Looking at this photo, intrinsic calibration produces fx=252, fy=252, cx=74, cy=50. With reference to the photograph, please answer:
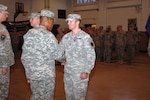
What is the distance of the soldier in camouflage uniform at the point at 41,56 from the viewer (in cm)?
290

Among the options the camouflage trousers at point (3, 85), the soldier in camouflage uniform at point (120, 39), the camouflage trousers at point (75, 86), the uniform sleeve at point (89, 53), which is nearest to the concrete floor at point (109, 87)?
the camouflage trousers at point (3, 85)

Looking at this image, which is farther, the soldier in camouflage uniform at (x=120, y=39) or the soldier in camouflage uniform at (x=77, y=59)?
the soldier in camouflage uniform at (x=120, y=39)

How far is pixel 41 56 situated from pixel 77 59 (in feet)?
1.74

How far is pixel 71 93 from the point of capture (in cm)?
333

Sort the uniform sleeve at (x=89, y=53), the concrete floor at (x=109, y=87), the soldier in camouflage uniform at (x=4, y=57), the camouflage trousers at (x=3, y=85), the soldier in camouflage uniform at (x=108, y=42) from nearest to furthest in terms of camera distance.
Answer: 1. the uniform sleeve at (x=89, y=53)
2. the soldier in camouflage uniform at (x=4, y=57)
3. the camouflage trousers at (x=3, y=85)
4. the concrete floor at (x=109, y=87)
5. the soldier in camouflage uniform at (x=108, y=42)

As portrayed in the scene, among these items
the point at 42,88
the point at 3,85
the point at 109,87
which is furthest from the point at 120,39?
the point at 42,88

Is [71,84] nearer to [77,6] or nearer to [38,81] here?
[38,81]

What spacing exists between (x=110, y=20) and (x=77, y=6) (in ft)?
12.0

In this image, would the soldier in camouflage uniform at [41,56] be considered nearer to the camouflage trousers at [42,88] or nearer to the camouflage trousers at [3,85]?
the camouflage trousers at [42,88]

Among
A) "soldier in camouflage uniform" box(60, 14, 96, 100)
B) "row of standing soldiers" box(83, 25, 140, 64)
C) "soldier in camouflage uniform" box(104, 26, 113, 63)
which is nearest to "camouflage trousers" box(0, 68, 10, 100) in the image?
"soldier in camouflage uniform" box(60, 14, 96, 100)

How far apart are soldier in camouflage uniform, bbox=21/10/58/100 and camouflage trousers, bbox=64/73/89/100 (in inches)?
12.7

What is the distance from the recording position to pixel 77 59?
10.6 feet

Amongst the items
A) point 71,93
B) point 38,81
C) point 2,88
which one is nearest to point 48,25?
point 38,81

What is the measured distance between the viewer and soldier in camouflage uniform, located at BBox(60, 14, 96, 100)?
3186mm
